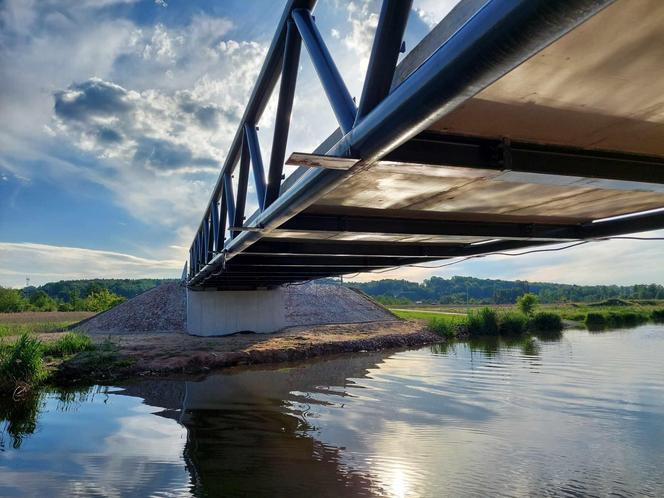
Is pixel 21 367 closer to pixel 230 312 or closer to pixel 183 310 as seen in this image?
pixel 230 312

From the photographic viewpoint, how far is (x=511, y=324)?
3809 cm

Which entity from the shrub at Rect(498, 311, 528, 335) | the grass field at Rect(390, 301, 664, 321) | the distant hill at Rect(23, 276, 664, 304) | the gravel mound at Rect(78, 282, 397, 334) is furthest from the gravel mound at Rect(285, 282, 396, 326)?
the distant hill at Rect(23, 276, 664, 304)

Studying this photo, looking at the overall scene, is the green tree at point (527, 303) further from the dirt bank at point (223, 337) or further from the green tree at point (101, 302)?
the green tree at point (101, 302)

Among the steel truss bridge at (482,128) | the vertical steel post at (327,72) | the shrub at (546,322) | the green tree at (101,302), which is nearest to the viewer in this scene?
the steel truss bridge at (482,128)

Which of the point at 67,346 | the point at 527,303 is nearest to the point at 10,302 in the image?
the point at 67,346

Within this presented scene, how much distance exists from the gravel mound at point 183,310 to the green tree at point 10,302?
4996 centimetres

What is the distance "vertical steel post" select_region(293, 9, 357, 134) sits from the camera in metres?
3.55

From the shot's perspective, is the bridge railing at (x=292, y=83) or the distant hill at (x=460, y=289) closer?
the bridge railing at (x=292, y=83)

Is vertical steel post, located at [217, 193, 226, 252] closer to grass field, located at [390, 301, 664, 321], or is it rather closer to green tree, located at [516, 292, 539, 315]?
grass field, located at [390, 301, 664, 321]

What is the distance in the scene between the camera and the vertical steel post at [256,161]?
21.6ft

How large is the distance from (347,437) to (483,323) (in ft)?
97.1

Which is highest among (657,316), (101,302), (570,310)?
(101,302)

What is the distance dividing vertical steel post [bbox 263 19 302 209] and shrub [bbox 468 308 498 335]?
109 feet

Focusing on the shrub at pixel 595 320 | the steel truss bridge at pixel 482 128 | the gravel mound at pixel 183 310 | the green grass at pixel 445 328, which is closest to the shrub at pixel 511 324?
the green grass at pixel 445 328
